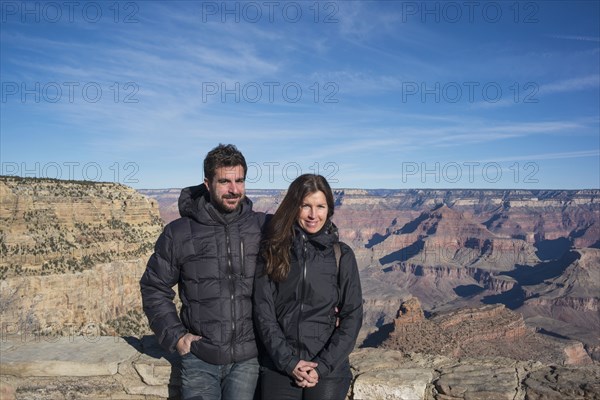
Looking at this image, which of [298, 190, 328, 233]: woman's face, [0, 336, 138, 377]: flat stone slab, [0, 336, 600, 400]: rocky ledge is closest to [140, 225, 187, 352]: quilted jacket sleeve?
[0, 336, 600, 400]: rocky ledge

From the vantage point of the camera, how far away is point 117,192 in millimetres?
36750

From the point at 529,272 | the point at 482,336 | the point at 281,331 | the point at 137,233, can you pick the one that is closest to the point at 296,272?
the point at 281,331

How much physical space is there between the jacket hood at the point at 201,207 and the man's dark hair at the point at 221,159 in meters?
0.25

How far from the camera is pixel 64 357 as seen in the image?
526 centimetres

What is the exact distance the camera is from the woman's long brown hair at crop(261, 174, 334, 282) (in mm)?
3959

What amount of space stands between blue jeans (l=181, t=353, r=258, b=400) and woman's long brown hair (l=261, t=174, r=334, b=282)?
0.93 m

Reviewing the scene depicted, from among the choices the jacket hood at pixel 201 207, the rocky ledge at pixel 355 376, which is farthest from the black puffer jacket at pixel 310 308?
the rocky ledge at pixel 355 376

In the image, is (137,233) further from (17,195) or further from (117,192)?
(17,195)

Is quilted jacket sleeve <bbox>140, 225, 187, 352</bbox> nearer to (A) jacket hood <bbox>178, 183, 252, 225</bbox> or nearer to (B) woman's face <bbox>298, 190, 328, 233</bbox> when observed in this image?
(A) jacket hood <bbox>178, 183, 252, 225</bbox>

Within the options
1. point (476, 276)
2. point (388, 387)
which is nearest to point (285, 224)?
point (388, 387)

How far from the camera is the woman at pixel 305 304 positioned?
3.92 metres

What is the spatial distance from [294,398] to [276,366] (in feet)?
1.04

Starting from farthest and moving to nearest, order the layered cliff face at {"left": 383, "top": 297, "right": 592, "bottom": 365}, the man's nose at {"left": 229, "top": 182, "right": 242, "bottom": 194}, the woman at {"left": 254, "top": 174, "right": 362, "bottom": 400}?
the layered cliff face at {"left": 383, "top": 297, "right": 592, "bottom": 365} < the man's nose at {"left": 229, "top": 182, "right": 242, "bottom": 194} < the woman at {"left": 254, "top": 174, "right": 362, "bottom": 400}

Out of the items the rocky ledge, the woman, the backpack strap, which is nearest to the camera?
the woman
